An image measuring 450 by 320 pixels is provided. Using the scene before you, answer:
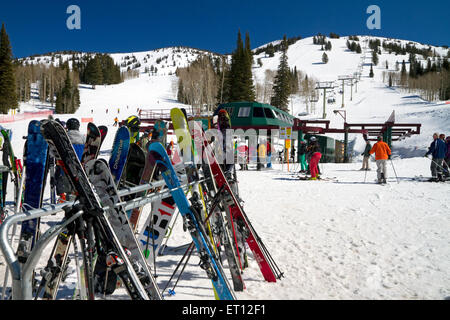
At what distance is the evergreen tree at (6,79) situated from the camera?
4519 cm

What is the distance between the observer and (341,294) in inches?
115

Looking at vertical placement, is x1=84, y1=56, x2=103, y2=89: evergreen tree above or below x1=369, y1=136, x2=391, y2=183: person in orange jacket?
above

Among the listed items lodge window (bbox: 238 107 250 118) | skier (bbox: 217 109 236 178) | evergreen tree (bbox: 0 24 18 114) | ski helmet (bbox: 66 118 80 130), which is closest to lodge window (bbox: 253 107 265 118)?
lodge window (bbox: 238 107 250 118)

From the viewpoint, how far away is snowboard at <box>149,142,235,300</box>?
241 centimetres

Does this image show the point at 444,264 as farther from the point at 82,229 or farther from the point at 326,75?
the point at 326,75

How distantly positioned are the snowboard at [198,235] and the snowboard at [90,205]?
0.74 m

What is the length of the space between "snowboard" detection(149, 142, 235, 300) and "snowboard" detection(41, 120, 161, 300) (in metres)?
0.74

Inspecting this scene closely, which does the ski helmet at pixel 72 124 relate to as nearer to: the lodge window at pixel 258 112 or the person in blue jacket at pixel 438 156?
the person in blue jacket at pixel 438 156

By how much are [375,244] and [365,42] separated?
211550 millimetres

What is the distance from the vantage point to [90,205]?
1.76 meters

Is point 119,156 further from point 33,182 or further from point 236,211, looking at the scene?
point 236,211

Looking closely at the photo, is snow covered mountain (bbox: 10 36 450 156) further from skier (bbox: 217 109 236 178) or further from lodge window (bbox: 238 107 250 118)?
skier (bbox: 217 109 236 178)

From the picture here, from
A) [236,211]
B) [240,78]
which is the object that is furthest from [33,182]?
[240,78]

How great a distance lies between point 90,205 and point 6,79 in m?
58.7
